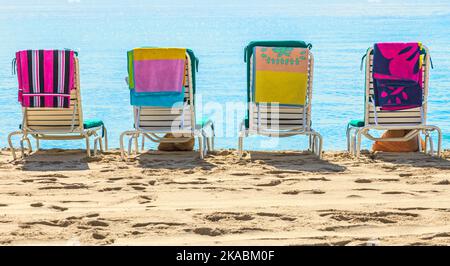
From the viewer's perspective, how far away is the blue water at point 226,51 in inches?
593

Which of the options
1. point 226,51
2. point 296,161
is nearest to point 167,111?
point 296,161

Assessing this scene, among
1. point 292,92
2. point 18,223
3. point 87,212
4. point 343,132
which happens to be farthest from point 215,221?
point 343,132

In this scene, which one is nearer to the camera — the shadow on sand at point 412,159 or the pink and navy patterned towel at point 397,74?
the shadow on sand at point 412,159

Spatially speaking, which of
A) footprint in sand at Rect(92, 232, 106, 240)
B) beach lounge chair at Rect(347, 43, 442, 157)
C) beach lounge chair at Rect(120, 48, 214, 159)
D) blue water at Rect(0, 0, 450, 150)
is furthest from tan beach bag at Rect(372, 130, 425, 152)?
blue water at Rect(0, 0, 450, 150)

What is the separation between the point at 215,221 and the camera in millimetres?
4914

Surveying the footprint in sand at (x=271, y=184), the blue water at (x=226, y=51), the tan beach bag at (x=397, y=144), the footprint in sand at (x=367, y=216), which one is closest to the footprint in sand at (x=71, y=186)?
the footprint in sand at (x=271, y=184)

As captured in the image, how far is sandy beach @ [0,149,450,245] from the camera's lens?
4617 mm

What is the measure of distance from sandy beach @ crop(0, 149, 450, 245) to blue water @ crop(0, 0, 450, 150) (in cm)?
585

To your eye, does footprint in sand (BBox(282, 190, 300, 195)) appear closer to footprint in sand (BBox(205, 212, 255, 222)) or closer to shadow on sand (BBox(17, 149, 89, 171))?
footprint in sand (BBox(205, 212, 255, 222))

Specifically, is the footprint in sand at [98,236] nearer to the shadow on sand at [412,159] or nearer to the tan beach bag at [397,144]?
the shadow on sand at [412,159]

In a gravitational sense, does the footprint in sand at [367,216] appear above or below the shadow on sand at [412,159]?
below

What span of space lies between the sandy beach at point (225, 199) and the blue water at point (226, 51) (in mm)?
5855
